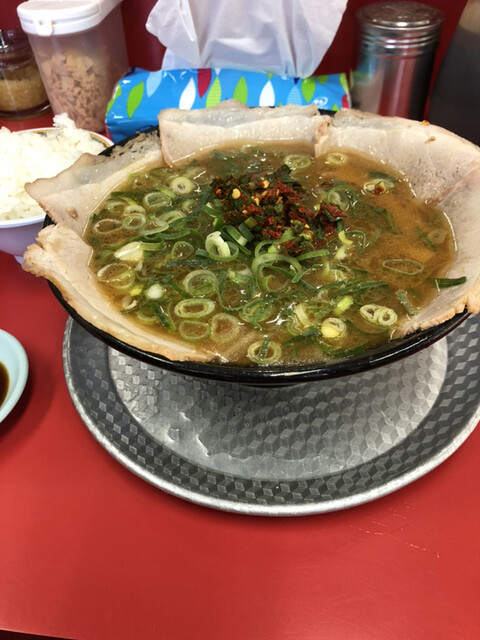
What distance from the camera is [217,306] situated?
143 cm

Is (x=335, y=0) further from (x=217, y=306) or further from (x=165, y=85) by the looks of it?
(x=217, y=306)

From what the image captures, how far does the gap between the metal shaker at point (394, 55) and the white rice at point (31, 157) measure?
152cm

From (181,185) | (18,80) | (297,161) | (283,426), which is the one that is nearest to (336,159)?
(297,161)

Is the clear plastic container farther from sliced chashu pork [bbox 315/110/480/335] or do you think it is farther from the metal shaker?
sliced chashu pork [bbox 315/110/480/335]

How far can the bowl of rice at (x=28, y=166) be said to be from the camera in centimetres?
204

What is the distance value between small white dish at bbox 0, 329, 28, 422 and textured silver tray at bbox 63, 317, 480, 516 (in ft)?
0.53

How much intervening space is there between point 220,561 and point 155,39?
127 inches

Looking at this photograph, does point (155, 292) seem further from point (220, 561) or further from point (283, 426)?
point (220, 561)

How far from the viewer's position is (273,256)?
151cm

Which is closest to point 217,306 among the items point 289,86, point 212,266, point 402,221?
point 212,266

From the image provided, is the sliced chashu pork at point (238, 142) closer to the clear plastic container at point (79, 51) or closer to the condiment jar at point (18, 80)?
the clear plastic container at point (79, 51)

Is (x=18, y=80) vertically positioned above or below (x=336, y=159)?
below

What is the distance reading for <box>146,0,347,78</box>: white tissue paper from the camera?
2602 mm

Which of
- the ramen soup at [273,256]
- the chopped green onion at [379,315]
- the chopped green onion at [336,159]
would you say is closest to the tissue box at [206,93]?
the chopped green onion at [336,159]
